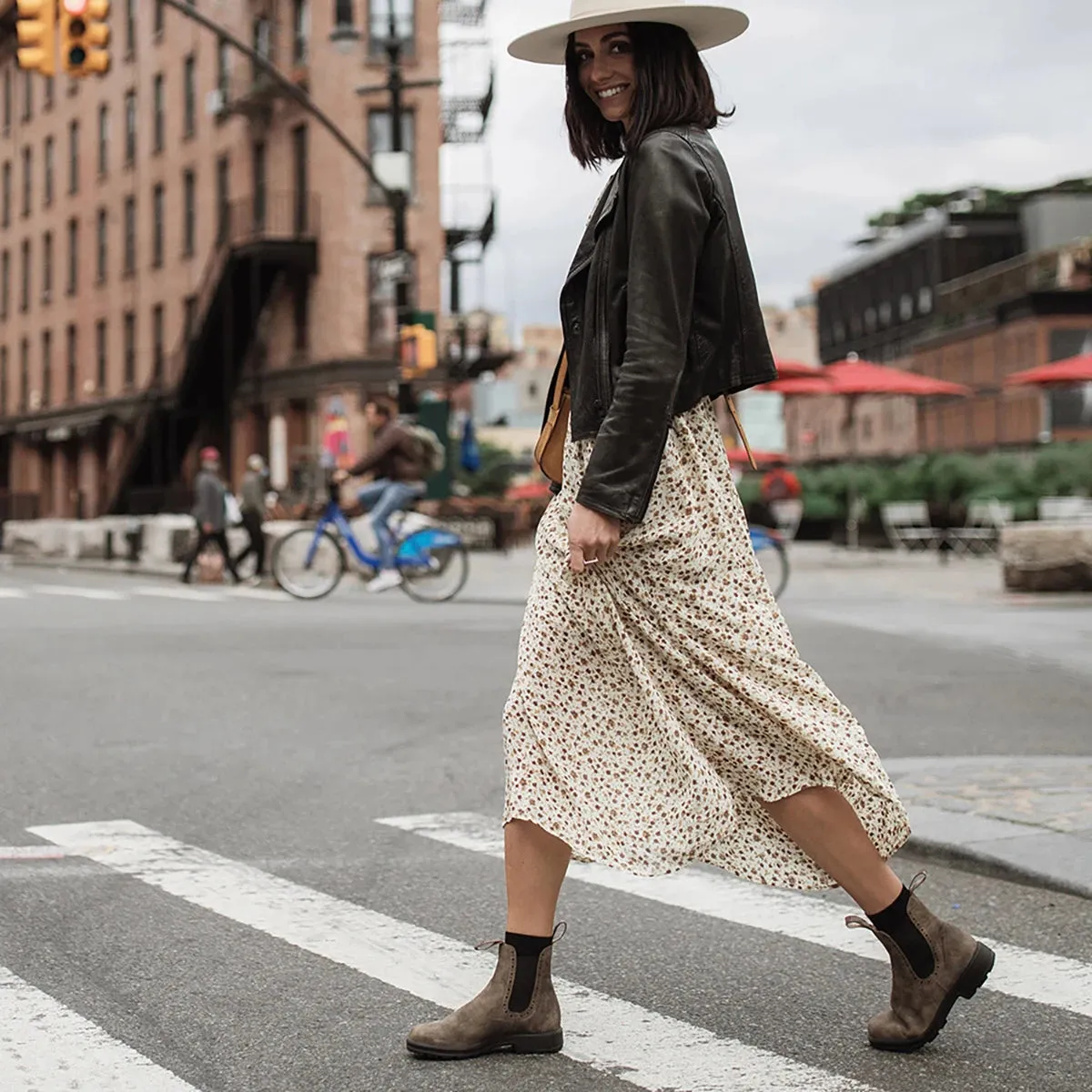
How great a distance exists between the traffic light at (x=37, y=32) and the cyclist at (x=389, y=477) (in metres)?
4.34

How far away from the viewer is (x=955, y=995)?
3.56 meters

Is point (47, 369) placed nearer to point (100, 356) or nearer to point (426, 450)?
point (100, 356)

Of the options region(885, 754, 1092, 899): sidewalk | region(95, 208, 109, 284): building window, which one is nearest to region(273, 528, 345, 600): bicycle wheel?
region(885, 754, 1092, 899): sidewalk

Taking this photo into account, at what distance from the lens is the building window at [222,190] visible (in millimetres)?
44281

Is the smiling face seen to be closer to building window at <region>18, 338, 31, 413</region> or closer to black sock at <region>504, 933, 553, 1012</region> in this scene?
black sock at <region>504, 933, 553, 1012</region>

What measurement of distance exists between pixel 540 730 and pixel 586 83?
4.00 feet

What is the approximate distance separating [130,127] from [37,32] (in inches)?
1403

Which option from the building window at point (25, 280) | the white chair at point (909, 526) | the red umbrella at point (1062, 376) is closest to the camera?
the white chair at point (909, 526)

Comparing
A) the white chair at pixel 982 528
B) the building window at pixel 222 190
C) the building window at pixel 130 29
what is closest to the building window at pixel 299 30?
the building window at pixel 222 190

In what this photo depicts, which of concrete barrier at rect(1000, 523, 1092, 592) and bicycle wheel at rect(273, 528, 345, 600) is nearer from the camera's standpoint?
concrete barrier at rect(1000, 523, 1092, 592)

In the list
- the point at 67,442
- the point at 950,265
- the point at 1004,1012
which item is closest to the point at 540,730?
the point at 1004,1012

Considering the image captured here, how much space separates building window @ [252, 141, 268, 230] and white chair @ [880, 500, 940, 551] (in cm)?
1831

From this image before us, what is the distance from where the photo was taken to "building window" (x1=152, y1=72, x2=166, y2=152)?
163 feet

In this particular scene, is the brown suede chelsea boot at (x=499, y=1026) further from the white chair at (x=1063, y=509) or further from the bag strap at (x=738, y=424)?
the white chair at (x=1063, y=509)
